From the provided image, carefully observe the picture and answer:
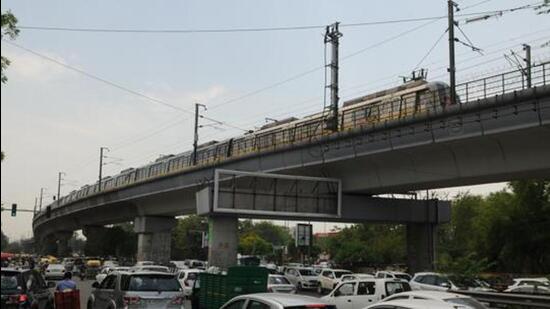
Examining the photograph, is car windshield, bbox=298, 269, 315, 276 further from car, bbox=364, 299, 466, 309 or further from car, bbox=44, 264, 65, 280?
car, bbox=364, 299, 466, 309

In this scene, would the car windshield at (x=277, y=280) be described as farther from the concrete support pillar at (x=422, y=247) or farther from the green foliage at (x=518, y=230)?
the green foliage at (x=518, y=230)

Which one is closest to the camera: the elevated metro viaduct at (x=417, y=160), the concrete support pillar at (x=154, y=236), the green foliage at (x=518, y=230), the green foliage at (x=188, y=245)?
the elevated metro viaduct at (x=417, y=160)

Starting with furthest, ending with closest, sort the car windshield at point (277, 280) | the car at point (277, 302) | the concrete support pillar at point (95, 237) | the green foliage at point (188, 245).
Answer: the green foliage at point (188, 245), the concrete support pillar at point (95, 237), the car windshield at point (277, 280), the car at point (277, 302)

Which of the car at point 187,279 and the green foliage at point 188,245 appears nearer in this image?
the car at point 187,279

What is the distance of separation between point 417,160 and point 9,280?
21185 millimetres

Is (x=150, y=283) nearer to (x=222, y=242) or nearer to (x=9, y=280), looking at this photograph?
(x=9, y=280)

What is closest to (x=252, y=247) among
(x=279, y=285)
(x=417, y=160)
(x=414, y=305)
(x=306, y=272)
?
(x=306, y=272)

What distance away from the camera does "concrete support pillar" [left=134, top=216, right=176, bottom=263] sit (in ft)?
199

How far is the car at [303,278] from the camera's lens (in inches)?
1580

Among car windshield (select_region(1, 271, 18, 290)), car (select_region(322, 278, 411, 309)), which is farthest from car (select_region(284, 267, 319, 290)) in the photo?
car windshield (select_region(1, 271, 18, 290))

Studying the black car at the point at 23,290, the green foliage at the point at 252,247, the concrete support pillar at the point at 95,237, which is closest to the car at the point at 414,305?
the black car at the point at 23,290

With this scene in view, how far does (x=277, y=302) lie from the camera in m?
8.97

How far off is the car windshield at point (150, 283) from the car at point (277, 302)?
577 centimetres

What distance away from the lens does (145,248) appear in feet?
207
